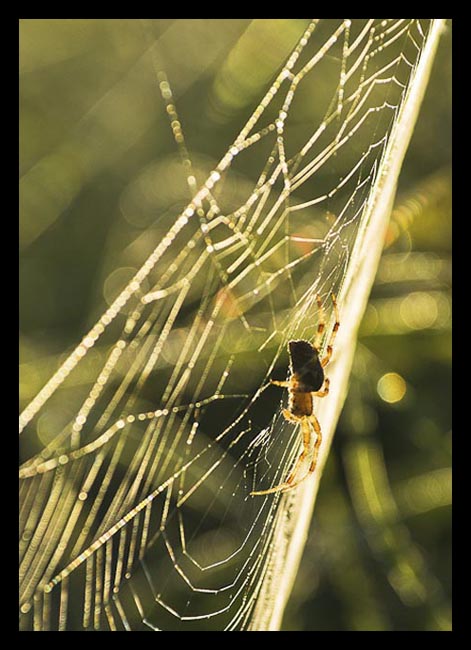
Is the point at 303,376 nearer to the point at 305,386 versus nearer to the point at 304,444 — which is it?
the point at 305,386

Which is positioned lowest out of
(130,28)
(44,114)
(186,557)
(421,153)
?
(186,557)

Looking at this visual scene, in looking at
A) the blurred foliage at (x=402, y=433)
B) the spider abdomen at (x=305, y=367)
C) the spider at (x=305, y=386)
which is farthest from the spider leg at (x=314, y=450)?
the blurred foliage at (x=402, y=433)

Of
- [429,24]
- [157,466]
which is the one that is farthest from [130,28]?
[157,466]

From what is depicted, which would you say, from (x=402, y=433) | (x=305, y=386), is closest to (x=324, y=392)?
(x=305, y=386)

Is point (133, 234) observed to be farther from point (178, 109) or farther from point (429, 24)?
point (429, 24)

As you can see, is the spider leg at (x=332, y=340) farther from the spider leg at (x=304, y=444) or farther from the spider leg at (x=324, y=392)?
the spider leg at (x=304, y=444)

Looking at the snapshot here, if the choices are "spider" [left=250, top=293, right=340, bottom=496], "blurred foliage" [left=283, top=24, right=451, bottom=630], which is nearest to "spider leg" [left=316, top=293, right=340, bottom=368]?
"spider" [left=250, top=293, right=340, bottom=496]
